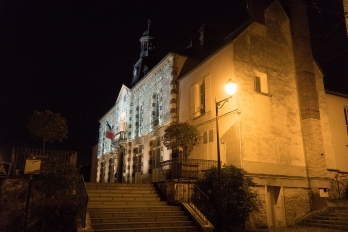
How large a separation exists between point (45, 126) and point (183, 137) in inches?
269

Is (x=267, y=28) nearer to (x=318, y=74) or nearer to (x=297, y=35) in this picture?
(x=297, y=35)

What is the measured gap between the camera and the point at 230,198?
10883mm

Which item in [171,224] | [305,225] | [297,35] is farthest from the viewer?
[297,35]

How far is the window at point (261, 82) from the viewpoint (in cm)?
1441

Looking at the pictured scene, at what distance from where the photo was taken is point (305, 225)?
12.6 meters

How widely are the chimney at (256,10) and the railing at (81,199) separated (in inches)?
449

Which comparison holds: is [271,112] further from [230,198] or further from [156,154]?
[156,154]

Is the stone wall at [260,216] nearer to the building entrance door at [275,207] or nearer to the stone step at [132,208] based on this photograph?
the building entrance door at [275,207]

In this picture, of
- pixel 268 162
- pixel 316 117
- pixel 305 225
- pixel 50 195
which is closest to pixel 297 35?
pixel 316 117

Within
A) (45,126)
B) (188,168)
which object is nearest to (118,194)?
(188,168)

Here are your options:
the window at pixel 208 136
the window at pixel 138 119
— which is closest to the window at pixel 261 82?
the window at pixel 208 136

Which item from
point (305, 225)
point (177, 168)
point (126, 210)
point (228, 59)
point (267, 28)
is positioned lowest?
point (305, 225)

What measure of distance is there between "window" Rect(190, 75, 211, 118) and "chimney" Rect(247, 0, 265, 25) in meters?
3.90

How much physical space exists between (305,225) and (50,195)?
10613 millimetres
